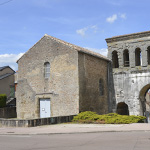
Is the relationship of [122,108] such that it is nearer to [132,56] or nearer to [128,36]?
[132,56]

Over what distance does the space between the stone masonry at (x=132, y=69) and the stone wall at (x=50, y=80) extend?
549cm

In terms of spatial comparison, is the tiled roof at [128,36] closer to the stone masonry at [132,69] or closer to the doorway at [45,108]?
the stone masonry at [132,69]

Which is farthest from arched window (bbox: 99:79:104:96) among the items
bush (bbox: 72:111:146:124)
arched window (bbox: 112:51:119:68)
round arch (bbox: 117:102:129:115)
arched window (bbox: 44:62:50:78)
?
bush (bbox: 72:111:146:124)

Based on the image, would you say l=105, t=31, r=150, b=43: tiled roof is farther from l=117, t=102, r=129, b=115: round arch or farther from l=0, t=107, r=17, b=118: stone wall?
l=0, t=107, r=17, b=118: stone wall

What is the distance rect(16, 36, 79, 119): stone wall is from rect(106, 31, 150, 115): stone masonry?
18.0ft

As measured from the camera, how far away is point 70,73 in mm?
18297

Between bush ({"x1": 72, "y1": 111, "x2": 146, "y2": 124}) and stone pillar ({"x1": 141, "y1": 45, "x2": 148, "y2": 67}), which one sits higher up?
stone pillar ({"x1": 141, "y1": 45, "x2": 148, "y2": 67})

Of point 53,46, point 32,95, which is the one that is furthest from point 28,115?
point 53,46

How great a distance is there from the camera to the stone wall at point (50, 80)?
18.1 meters

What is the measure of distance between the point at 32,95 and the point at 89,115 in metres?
6.71

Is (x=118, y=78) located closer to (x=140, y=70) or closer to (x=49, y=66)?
(x=140, y=70)

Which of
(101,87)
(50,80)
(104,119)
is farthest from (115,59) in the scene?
(104,119)

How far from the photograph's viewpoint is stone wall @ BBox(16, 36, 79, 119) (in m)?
18.1

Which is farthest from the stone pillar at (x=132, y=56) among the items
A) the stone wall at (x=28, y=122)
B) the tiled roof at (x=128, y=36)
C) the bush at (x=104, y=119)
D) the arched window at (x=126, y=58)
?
the stone wall at (x=28, y=122)
